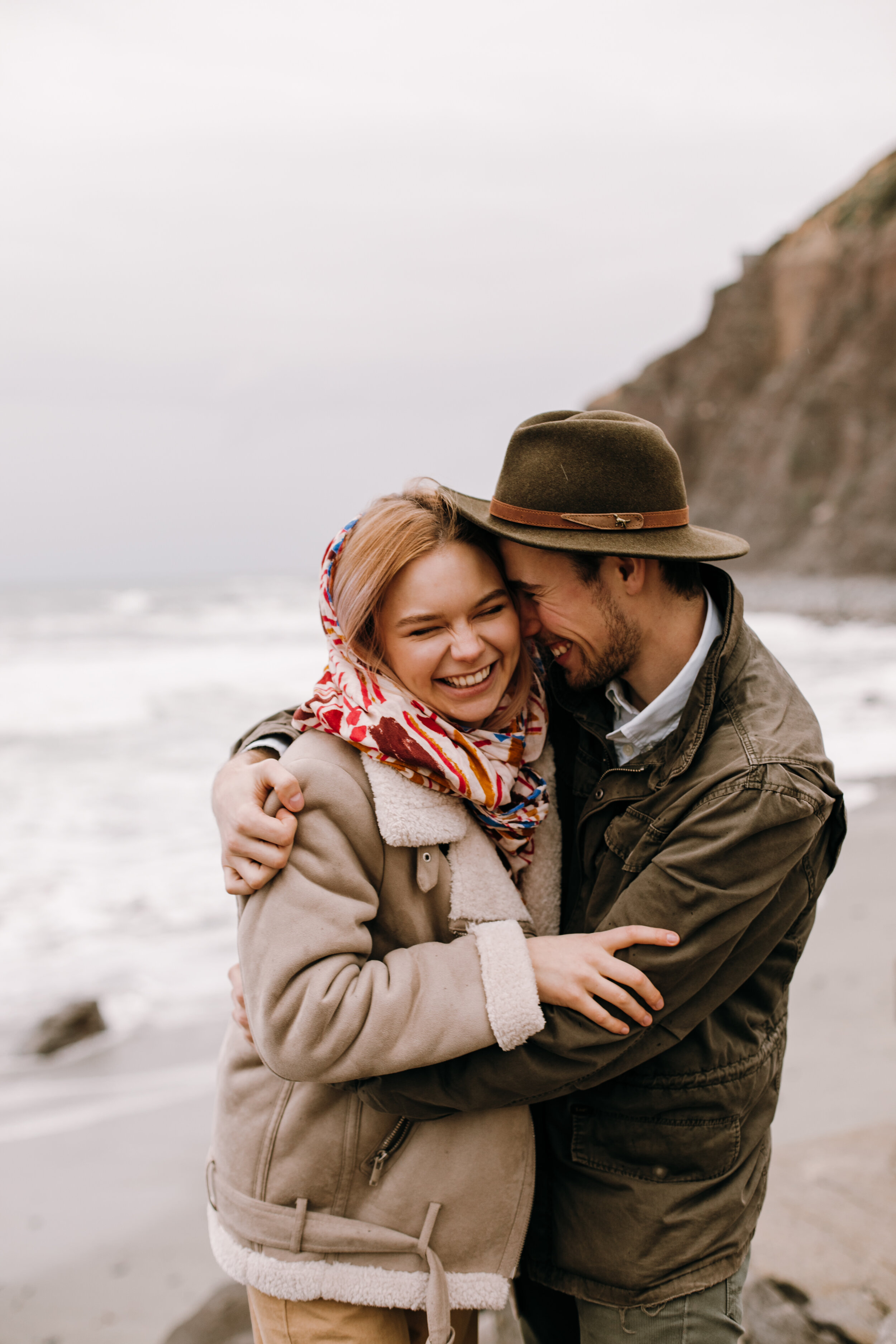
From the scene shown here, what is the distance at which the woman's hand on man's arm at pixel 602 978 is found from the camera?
158 cm

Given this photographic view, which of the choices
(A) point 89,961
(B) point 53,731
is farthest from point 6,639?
(A) point 89,961

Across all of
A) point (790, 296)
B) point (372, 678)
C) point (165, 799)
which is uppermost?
point (790, 296)

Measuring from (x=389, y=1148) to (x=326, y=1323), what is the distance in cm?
35

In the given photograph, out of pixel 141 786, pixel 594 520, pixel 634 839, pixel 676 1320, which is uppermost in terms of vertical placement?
pixel 594 520

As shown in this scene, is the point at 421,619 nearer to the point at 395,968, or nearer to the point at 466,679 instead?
the point at 466,679

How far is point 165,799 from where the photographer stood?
402 inches

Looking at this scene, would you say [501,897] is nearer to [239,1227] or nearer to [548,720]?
[548,720]

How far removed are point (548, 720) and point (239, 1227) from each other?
1188mm

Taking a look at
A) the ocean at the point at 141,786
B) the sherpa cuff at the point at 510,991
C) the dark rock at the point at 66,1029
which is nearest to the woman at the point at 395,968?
the sherpa cuff at the point at 510,991

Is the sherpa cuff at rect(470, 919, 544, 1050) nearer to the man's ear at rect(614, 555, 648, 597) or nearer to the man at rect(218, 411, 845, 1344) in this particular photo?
the man at rect(218, 411, 845, 1344)

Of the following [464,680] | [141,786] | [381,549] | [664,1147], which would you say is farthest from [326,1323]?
[141,786]

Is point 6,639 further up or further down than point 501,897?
further down

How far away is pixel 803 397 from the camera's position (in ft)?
121

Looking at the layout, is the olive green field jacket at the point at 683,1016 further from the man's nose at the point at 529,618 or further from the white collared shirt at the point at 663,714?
the man's nose at the point at 529,618
